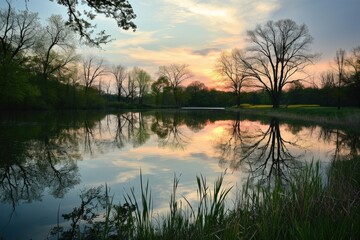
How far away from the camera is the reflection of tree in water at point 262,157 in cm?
908

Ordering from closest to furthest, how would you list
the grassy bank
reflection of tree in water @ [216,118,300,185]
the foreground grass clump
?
the foreground grass clump → reflection of tree in water @ [216,118,300,185] → the grassy bank

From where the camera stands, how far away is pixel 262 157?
38.7 ft

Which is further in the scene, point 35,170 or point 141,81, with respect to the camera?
point 141,81

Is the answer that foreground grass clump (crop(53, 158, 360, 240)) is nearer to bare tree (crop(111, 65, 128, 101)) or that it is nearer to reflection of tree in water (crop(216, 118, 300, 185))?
reflection of tree in water (crop(216, 118, 300, 185))

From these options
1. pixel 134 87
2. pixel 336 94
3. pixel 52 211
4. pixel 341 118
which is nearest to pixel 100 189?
pixel 52 211

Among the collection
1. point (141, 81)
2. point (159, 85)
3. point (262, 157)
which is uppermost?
point (141, 81)

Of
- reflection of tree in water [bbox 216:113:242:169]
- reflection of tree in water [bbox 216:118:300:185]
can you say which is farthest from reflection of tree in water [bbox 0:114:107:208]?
reflection of tree in water [bbox 216:113:242:169]

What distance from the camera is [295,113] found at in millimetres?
34188

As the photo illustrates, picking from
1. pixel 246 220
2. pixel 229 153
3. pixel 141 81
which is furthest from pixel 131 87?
pixel 246 220

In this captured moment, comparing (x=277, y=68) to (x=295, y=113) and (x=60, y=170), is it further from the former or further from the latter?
(x=60, y=170)

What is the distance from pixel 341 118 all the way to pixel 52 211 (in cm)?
2292

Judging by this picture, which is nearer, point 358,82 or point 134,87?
point 358,82

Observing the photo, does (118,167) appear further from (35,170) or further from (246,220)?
(246,220)

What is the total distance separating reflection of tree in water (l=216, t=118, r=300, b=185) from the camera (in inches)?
357
